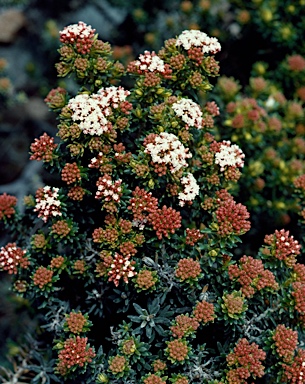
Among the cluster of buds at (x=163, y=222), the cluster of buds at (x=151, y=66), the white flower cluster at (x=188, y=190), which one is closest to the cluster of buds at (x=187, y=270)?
the cluster of buds at (x=163, y=222)

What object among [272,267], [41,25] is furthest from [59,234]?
[41,25]

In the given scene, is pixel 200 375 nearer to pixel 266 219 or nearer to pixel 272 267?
pixel 272 267

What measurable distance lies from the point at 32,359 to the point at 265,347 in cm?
109

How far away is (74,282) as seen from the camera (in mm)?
2332

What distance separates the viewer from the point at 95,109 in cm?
196

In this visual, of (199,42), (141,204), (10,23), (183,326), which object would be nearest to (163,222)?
(141,204)

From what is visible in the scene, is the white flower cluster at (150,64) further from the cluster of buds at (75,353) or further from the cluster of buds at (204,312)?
the cluster of buds at (75,353)

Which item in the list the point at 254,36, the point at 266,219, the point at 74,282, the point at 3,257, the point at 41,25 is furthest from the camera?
the point at 41,25

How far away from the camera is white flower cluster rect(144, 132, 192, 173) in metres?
1.94

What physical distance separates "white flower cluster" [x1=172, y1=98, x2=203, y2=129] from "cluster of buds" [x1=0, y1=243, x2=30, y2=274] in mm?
812

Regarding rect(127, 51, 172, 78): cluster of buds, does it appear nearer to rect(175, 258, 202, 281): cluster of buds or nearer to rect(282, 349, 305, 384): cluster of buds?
rect(175, 258, 202, 281): cluster of buds

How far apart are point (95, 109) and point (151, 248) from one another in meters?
0.56

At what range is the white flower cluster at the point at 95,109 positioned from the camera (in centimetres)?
195

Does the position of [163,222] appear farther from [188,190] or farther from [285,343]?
[285,343]
